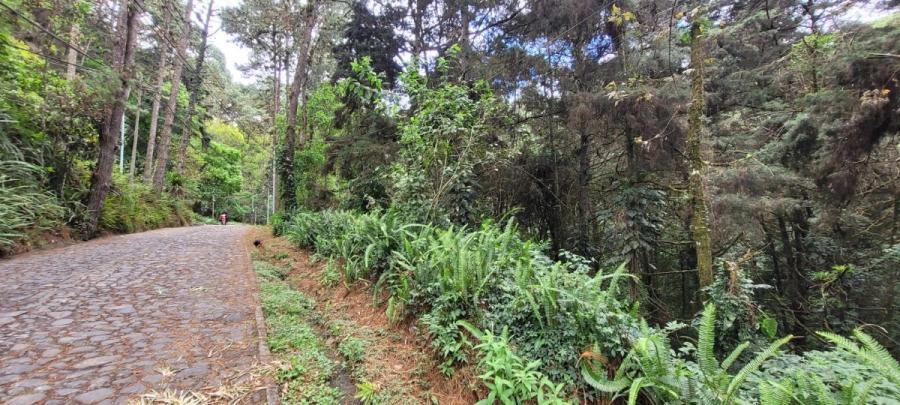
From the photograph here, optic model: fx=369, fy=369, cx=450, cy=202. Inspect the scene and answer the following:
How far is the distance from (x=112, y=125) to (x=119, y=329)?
26.4 ft

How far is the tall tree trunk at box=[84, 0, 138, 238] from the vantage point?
8680 mm

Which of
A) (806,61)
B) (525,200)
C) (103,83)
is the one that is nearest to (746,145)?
(806,61)

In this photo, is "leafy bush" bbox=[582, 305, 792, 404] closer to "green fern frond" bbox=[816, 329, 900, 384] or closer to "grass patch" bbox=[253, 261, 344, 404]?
"green fern frond" bbox=[816, 329, 900, 384]

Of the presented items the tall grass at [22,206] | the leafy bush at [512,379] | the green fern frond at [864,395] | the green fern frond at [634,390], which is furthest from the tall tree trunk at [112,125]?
the green fern frond at [864,395]

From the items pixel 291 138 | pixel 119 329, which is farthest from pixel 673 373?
pixel 291 138

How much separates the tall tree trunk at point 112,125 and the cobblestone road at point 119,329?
331 cm

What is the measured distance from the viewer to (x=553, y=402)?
217cm

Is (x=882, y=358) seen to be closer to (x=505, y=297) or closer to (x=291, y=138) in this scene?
(x=505, y=297)

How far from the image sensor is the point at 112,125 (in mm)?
8836

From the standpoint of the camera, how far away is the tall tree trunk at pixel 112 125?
28.5 feet

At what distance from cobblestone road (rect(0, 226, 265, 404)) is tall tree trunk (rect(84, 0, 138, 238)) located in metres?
3.31

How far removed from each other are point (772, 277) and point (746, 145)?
4225mm

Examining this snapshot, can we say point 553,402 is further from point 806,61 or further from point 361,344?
point 806,61

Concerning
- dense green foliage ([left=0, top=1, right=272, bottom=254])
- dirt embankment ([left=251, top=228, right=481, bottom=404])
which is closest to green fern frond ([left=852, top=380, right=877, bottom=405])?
dirt embankment ([left=251, top=228, right=481, bottom=404])
